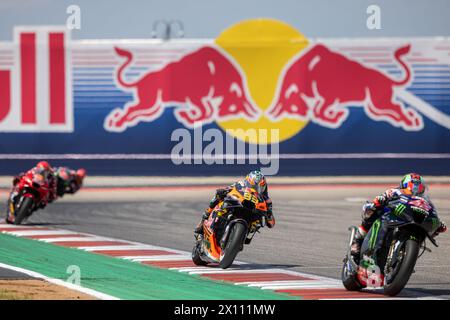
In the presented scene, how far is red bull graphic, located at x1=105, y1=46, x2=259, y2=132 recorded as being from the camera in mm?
38000

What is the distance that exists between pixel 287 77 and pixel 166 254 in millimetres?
21311

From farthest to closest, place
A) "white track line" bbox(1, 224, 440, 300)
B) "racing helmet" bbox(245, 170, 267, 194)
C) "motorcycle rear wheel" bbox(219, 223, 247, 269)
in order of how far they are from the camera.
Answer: "racing helmet" bbox(245, 170, 267, 194), "motorcycle rear wheel" bbox(219, 223, 247, 269), "white track line" bbox(1, 224, 440, 300)

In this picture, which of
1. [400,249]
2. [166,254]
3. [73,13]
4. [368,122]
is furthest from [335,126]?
[400,249]

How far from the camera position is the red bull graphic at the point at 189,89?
3800cm

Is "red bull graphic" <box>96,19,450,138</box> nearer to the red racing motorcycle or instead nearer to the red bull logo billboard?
the red bull logo billboard

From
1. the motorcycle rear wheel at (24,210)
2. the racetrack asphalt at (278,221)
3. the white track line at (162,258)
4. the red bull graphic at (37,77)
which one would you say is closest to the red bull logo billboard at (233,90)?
the red bull graphic at (37,77)

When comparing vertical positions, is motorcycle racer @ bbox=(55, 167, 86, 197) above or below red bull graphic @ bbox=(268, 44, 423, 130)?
below

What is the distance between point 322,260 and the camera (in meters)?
16.8

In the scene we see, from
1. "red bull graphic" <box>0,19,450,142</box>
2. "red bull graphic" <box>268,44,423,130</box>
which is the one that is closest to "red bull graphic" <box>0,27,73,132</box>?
"red bull graphic" <box>0,19,450,142</box>

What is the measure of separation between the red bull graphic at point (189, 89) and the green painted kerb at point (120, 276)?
63.7ft

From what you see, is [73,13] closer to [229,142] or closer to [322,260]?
[229,142]

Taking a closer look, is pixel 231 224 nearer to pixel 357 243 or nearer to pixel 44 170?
pixel 357 243

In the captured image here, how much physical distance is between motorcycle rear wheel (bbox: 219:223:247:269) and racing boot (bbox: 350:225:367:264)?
1936 mm
